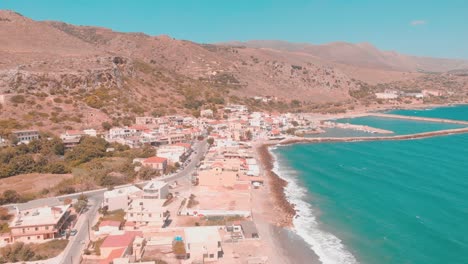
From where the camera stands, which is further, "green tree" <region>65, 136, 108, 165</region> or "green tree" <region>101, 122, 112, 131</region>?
"green tree" <region>101, 122, 112, 131</region>

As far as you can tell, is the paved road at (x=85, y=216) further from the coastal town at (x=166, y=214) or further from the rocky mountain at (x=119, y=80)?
the rocky mountain at (x=119, y=80)

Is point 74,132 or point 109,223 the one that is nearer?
point 109,223

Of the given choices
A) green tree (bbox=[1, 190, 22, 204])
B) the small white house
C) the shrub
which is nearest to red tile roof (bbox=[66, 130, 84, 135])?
the shrub

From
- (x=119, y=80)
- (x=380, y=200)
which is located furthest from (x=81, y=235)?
(x=119, y=80)

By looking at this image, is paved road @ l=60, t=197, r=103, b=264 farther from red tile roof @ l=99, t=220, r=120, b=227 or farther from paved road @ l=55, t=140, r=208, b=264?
red tile roof @ l=99, t=220, r=120, b=227

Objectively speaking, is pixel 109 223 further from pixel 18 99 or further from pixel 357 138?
pixel 357 138

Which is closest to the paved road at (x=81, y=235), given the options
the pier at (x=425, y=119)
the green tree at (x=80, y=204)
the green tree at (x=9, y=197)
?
the green tree at (x=80, y=204)
